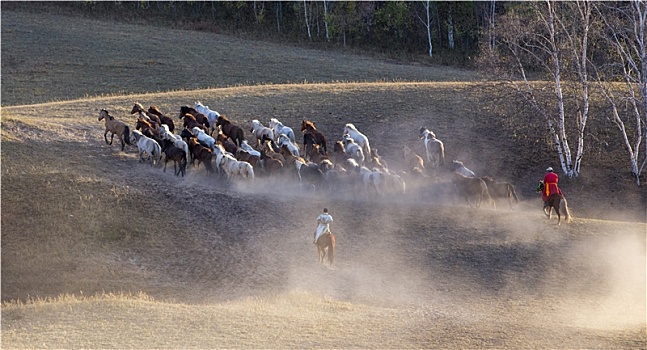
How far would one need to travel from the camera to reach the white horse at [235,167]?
90.2 ft

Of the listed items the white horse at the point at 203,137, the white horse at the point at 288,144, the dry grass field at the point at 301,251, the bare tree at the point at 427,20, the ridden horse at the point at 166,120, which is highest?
the bare tree at the point at 427,20

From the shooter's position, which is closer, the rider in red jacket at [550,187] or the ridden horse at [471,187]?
the rider in red jacket at [550,187]

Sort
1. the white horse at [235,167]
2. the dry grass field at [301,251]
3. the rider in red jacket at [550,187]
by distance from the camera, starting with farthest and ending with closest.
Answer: the white horse at [235,167]
the rider in red jacket at [550,187]
the dry grass field at [301,251]

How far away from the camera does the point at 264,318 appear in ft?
60.2

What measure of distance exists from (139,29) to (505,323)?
168 ft

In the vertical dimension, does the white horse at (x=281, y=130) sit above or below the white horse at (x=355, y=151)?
above

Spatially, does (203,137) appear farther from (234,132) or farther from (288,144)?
(288,144)

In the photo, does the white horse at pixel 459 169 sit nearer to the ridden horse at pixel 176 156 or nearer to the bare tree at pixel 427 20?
the ridden horse at pixel 176 156

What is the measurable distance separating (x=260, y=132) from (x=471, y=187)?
31.0 feet

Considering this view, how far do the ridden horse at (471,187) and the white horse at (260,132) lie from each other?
817 cm

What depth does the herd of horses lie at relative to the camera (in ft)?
88.3

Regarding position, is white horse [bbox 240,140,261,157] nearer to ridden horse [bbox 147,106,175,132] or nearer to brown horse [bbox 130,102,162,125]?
ridden horse [bbox 147,106,175,132]

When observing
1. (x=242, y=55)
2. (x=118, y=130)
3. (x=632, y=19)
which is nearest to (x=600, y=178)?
(x=632, y=19)

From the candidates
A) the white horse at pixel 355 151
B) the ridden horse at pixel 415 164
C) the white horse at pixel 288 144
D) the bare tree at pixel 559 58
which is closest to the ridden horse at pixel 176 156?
the white horse at pixel 288 144
